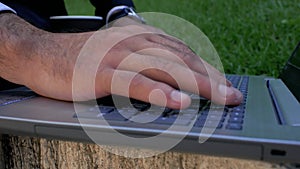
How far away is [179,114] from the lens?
505mm

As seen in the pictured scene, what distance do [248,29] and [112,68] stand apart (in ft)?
6.74

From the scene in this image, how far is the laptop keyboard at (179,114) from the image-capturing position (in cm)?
46

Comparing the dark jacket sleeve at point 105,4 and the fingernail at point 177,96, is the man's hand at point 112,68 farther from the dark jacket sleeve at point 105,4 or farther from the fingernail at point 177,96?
the dark jacket sleeve at point 105,4

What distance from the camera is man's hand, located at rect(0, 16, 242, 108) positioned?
551 mm

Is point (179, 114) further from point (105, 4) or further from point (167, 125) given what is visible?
point (105, 4)

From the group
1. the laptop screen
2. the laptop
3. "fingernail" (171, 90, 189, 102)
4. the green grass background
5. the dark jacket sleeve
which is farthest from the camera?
the green grass background

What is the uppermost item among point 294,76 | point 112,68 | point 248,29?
point 112,68

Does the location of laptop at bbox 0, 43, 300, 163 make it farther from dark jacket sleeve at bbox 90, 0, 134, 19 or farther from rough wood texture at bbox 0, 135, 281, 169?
dark jacket sleeve at bbox 90, 0, 134, 19

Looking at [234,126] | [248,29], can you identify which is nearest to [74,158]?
[234,126]

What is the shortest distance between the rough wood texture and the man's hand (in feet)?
0.24

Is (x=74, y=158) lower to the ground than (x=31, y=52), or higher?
lower

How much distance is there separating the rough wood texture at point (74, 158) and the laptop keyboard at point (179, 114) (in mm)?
50

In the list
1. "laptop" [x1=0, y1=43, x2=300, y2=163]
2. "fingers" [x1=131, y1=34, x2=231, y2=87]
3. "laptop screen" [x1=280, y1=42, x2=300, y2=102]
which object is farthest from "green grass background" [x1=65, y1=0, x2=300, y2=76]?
"laptop" [x1=0, y1=43, x2=300, y2=163]

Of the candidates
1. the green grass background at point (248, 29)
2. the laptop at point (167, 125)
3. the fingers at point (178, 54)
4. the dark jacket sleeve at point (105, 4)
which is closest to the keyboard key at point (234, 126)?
the laptop at point (167, 125)
